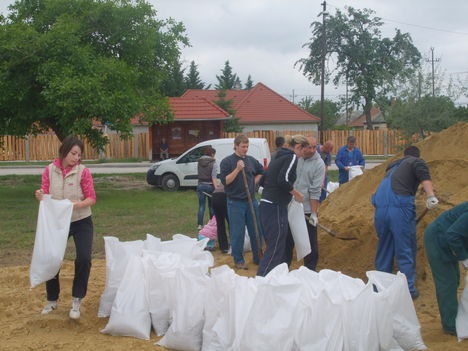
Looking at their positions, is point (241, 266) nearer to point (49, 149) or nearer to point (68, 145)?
point (68, 145)

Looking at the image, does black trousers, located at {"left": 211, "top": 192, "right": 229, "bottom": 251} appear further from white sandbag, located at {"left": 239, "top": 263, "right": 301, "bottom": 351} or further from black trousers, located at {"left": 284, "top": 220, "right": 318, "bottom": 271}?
white sandbag, located at {"left": 239, "top": 263, "right": 301, "bottom": 351}

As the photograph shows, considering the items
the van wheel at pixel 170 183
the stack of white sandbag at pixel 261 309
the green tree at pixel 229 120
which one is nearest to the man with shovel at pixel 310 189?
the stack of white sandbag at pixel 261 309

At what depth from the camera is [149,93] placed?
1733cm

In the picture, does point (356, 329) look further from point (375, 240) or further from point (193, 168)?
point (193, 168)

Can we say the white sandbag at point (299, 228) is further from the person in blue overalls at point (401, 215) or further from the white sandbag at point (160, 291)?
the white sandbag at point (160, 291)

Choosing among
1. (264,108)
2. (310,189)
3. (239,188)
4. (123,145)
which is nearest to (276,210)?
(310,189)

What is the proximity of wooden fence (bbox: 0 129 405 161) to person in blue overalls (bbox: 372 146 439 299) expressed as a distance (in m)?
26.9

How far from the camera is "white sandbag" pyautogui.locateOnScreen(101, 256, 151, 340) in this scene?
489cm

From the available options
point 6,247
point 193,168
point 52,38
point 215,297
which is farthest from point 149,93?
point 215,297

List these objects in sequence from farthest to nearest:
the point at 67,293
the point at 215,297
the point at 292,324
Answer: the point at 67,293 < the point at 215,297 < the point at 292,324

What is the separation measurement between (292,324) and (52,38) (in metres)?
11.7

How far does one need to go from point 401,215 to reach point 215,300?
6.76 ft

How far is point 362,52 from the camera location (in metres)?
43.9

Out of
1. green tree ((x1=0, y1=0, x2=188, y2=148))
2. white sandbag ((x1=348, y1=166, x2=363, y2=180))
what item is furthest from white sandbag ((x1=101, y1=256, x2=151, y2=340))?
green tree ((x1=0, y1=0, x2=188, y2=148))
